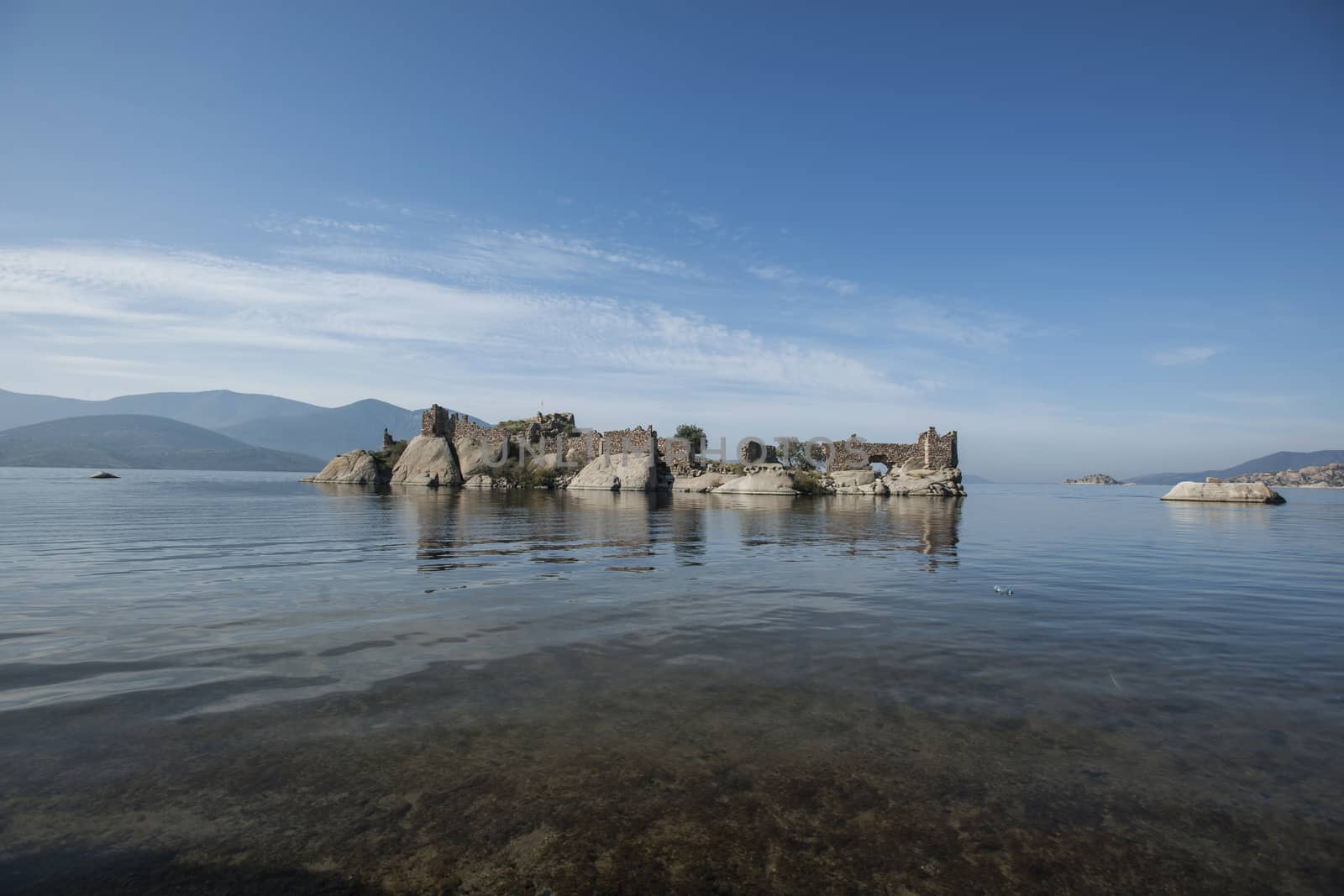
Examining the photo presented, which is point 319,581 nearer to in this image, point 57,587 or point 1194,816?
point 57,587

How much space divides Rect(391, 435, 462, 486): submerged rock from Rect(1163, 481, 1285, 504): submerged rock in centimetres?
6091

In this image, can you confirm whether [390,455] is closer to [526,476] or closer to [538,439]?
[538,439]

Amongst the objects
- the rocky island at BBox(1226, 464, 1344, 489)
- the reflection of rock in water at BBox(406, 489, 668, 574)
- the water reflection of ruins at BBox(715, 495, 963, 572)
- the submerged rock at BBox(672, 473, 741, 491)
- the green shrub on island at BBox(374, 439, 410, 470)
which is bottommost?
the reflection of rock in water at BBox(406, 489, 668, 574)

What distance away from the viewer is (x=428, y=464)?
6128 centimetres

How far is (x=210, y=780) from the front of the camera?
384 centimetres

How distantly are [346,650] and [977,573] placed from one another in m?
11.3

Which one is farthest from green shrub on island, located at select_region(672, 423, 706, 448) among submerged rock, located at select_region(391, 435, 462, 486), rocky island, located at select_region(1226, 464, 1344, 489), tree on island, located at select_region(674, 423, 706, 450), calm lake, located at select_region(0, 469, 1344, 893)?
rocky island, located at select_region(1226, 464, 1344, 489)

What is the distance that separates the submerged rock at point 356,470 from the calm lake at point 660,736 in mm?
54492

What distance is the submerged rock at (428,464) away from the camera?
60.2m

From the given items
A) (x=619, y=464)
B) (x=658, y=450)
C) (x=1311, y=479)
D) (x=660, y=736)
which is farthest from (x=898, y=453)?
(x=1311, y=479)

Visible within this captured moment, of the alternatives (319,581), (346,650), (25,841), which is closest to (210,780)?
(25,841)

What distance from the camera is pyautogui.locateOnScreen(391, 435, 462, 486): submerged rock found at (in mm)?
60188

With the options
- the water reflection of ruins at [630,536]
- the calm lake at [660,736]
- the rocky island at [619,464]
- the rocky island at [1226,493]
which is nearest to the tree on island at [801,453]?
the rocky island at [619,464]

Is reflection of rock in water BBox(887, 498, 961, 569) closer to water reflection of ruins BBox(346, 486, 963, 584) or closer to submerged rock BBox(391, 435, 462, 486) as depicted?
water reflection of ruins BBox(346, 486, 963, 584)
